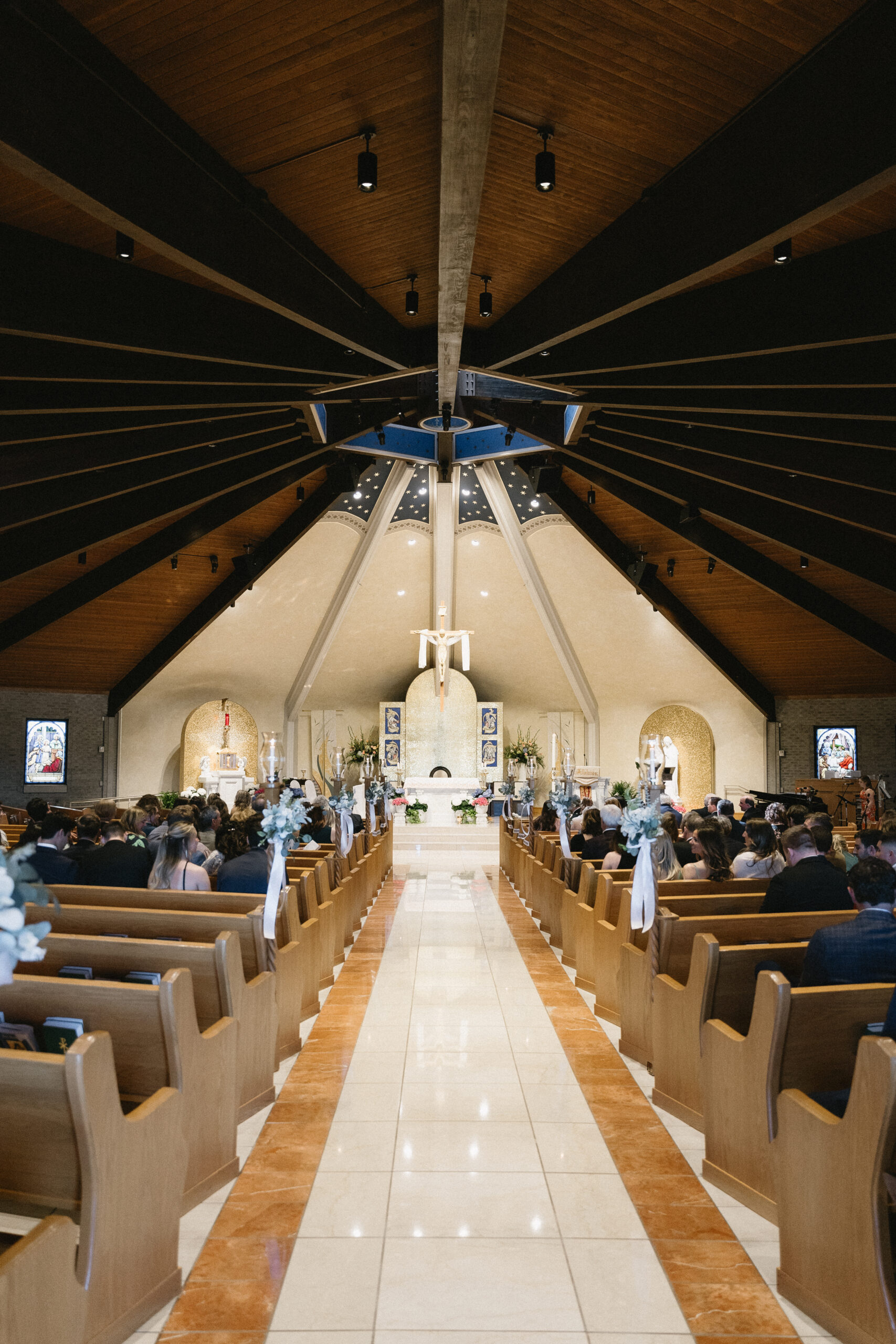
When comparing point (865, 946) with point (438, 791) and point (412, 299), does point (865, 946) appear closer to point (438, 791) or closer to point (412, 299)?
point (412, 299)

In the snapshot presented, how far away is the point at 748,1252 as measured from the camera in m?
2.96

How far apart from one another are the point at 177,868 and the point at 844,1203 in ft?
12.3

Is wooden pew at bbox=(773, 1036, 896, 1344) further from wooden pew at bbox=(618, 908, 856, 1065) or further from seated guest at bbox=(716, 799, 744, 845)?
seated guest at bbox=(716, 799, 744, 845)

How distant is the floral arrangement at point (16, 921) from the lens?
6.81 ft

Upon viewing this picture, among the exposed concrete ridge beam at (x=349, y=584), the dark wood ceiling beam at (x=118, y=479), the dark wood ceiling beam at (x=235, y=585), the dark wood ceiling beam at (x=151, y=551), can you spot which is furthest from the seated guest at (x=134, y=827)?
the exposed concrete ridge beam at (x=349, y=584)

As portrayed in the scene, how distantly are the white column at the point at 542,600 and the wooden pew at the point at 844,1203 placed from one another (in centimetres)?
1318

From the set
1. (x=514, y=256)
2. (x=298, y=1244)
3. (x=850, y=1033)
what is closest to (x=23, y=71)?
(x=514, y=256)

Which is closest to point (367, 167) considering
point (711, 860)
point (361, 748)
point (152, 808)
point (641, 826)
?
point (641, 826)

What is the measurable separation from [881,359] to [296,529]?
9936 millimetres

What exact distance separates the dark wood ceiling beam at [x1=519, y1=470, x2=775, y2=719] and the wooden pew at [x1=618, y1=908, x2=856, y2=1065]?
897 cm

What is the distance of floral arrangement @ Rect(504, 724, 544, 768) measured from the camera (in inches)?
814

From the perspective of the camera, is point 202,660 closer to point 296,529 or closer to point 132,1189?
point 296,529

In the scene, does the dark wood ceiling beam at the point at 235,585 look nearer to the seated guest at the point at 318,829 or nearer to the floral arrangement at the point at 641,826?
the seated guest at the point at 318,829

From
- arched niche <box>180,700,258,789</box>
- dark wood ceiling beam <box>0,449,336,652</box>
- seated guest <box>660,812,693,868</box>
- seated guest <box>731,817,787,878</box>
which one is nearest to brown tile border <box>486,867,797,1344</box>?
seated guest <box>731,817,787,878</box>
